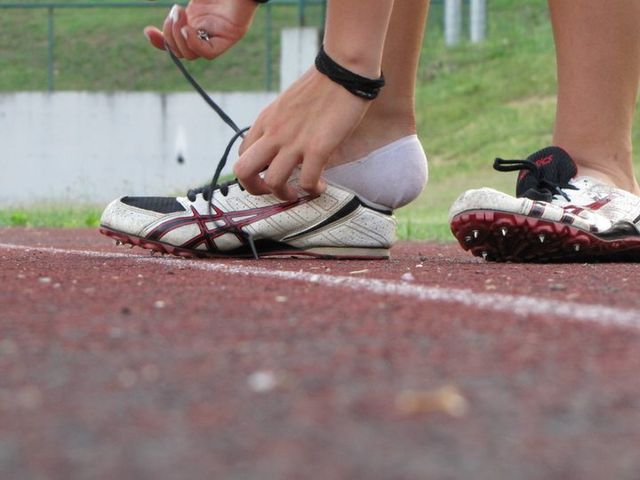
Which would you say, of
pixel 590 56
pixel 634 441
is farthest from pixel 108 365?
pixel 590 56

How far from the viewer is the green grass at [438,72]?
15.5 m

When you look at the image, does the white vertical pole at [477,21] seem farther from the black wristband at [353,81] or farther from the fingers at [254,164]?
the black wristband at [353,81]

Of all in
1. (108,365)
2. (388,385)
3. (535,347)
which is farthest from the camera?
(535,347)

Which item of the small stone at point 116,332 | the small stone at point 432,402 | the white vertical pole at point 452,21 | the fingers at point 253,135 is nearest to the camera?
the small stone at point 432,402

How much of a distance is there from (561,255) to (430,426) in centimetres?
231

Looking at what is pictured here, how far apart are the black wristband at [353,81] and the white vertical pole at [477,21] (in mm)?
16660

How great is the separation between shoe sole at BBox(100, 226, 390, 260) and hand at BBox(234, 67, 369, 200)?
0.81 ft

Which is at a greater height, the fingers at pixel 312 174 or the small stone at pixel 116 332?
the fingers at pixel 312 174

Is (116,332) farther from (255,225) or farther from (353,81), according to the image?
(255,225)

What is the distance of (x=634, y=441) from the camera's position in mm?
1258

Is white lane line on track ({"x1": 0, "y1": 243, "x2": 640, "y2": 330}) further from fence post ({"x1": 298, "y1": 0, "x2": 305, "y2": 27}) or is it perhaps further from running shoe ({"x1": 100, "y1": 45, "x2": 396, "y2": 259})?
fence post ({"x1": 298, "y1": 0, "x2": 305, "y2": 27})

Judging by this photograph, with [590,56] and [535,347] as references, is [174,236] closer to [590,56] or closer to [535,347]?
[590,56]

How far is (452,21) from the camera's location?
19562 millimetres

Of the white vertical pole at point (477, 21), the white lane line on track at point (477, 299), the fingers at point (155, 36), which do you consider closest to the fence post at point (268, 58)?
the white vertical pole at point (477, 21)
